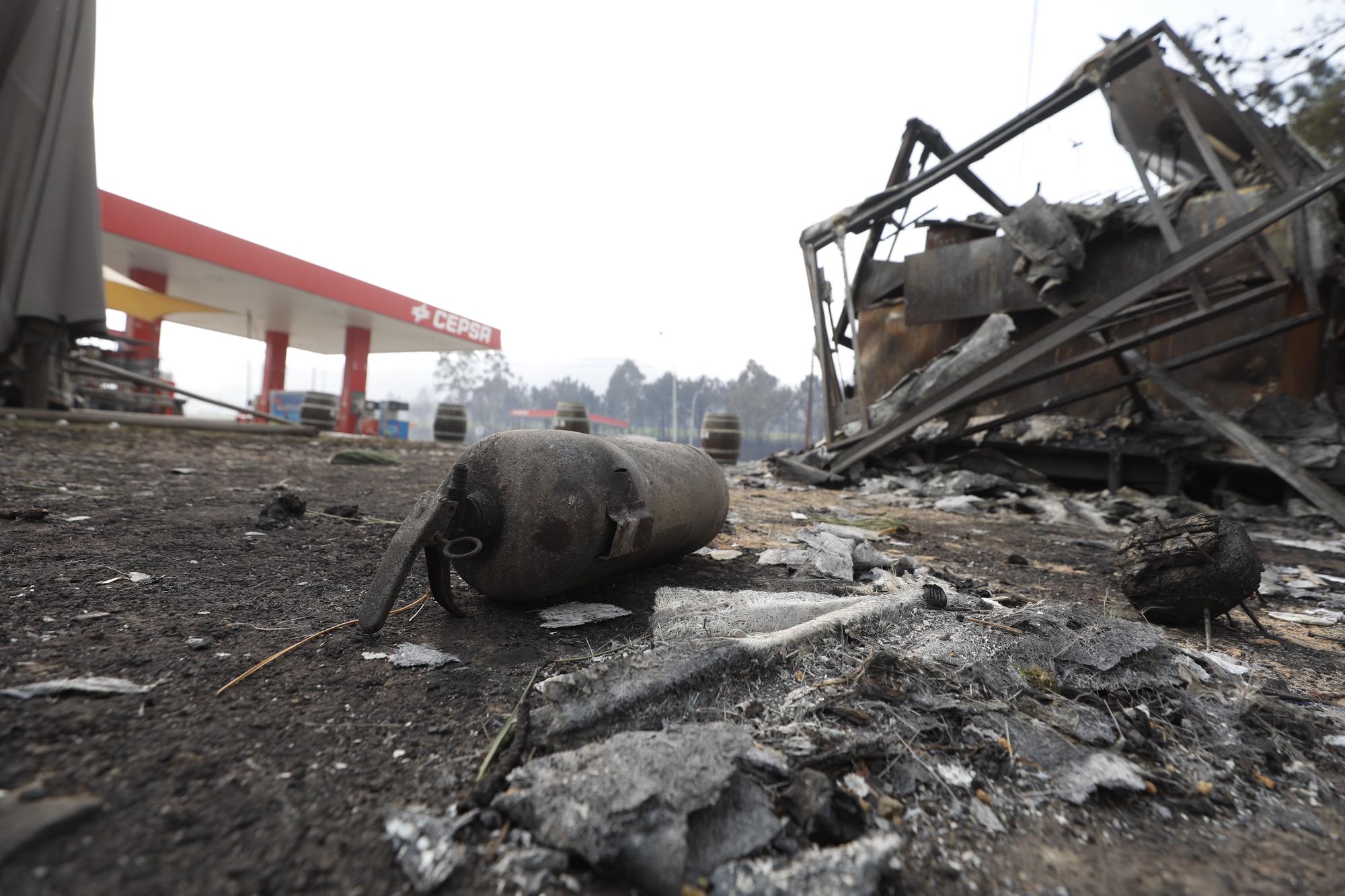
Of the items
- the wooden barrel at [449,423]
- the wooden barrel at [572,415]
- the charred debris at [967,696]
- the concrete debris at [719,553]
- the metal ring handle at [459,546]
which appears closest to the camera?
the charred debris at [967,696]

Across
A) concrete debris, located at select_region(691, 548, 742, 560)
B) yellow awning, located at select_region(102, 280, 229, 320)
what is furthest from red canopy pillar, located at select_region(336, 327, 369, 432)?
concrete debris, located at select_region(691, 548, 742, 560)

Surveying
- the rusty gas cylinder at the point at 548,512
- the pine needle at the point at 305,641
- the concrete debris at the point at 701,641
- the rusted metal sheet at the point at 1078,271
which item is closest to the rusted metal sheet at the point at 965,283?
the rusted metal sheet at the point at 1078,271

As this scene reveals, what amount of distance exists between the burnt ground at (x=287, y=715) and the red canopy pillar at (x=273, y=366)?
16165 mm

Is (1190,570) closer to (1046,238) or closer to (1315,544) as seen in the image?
(1315,544)

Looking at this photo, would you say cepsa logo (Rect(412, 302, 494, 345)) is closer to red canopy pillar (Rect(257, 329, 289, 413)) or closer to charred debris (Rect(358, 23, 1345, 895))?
red canopy pillar (Rect(257, 329, 289, 413))

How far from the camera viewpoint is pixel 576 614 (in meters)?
2.10

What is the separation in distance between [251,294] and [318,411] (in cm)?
616

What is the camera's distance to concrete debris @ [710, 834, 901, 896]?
0.92m

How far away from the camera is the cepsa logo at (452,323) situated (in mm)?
16233

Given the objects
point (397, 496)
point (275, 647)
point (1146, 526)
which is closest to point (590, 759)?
point (275, 647)

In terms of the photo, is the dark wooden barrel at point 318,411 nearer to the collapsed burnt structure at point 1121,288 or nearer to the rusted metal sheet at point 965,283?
the collapsed burnt structure at point 1121,288

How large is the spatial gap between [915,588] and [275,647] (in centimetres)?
211

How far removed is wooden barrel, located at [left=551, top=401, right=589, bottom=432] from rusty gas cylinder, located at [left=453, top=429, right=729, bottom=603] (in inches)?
311

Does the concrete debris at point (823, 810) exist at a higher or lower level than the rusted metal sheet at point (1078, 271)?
lower
